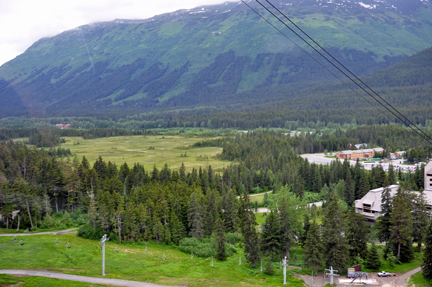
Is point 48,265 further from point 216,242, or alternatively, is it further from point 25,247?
point 216,242

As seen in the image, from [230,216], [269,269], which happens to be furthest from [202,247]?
[269,269]

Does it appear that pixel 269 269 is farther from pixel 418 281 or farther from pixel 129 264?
pixel 129 264

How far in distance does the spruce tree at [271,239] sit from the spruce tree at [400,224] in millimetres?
12254

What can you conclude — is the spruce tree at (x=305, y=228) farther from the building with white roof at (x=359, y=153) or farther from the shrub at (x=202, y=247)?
the building with white roof at (x=359, y=153)

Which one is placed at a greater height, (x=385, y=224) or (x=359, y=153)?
(x=359, y=153)

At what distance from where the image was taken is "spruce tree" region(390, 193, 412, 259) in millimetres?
42062

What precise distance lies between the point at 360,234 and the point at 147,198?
96.1ft

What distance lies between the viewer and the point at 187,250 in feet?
158

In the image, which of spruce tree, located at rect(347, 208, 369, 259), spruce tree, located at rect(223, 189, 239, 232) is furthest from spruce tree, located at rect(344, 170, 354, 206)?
spruce tree, located at rect(347, 208, 369, 259)

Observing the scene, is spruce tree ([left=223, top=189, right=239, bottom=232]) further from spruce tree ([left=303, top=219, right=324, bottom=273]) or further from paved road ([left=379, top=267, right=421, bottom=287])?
paved road ([left=379, top=267, right=421, bottom=287])

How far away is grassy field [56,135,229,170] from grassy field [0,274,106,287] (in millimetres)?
71655

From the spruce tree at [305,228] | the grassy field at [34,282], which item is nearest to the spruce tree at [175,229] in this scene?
the spruce tree at [305,228]

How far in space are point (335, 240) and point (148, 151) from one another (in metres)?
110

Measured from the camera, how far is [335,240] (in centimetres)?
3947
